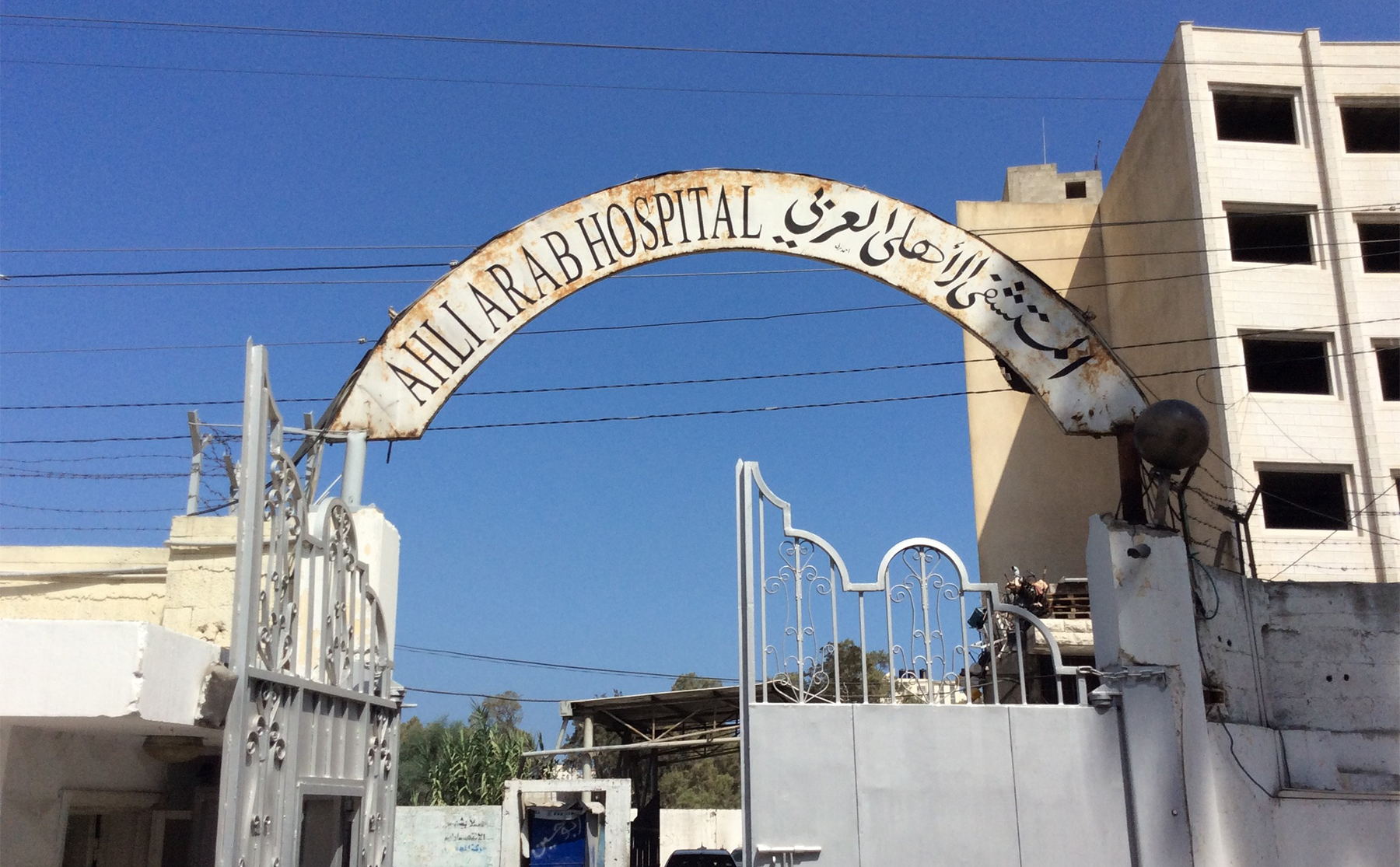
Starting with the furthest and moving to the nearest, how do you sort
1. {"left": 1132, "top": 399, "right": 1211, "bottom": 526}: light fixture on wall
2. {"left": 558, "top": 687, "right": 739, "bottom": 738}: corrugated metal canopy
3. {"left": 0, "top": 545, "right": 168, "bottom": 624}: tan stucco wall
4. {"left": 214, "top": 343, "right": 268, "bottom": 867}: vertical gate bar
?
{"left": 558, "top": 687, "right": 739, "bottom": 738}: corrugated metal canopy < {"left": 0, "top": 545, "right": 168, "bottom": 624}: tan stucco wall < {"left": 1132, "top": 399, "right": 1211, "bottom": 526}: light fixture on wall < {"left": 214, "top": 343, "right": 268, "bottom": 867}: vertical gate bar

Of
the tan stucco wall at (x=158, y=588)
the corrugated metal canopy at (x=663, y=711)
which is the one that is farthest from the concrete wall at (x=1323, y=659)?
the corrugated metal canopy at (x=663, y=711)

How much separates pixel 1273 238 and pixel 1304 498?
18.3 ft

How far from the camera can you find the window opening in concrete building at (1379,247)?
23.4m

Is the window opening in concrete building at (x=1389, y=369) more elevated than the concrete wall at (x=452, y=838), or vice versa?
the window opening in concrete building at (x=1389, y=369)

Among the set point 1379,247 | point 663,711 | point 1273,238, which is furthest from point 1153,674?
point 1273,238

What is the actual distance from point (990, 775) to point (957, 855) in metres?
0.53

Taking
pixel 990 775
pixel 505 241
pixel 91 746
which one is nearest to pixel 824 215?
pixel 505 241

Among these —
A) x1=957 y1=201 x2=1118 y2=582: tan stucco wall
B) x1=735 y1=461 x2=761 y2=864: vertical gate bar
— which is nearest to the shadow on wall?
x1=957 y1=201 x2=1118 y2=582: tan stucco wall

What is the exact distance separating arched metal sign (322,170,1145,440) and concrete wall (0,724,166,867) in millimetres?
2649

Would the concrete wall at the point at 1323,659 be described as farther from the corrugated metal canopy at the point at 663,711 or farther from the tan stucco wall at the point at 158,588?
the corrugated metal canopy at the point at 663,711

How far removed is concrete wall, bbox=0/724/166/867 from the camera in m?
6.76

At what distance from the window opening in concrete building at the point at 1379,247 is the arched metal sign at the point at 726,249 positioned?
18.2 metres

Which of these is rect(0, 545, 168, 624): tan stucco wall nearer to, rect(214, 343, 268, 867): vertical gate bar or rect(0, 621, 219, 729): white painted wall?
rect(0, 621, 219, 729): white painted wall

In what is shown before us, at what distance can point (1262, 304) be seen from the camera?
2258cm
